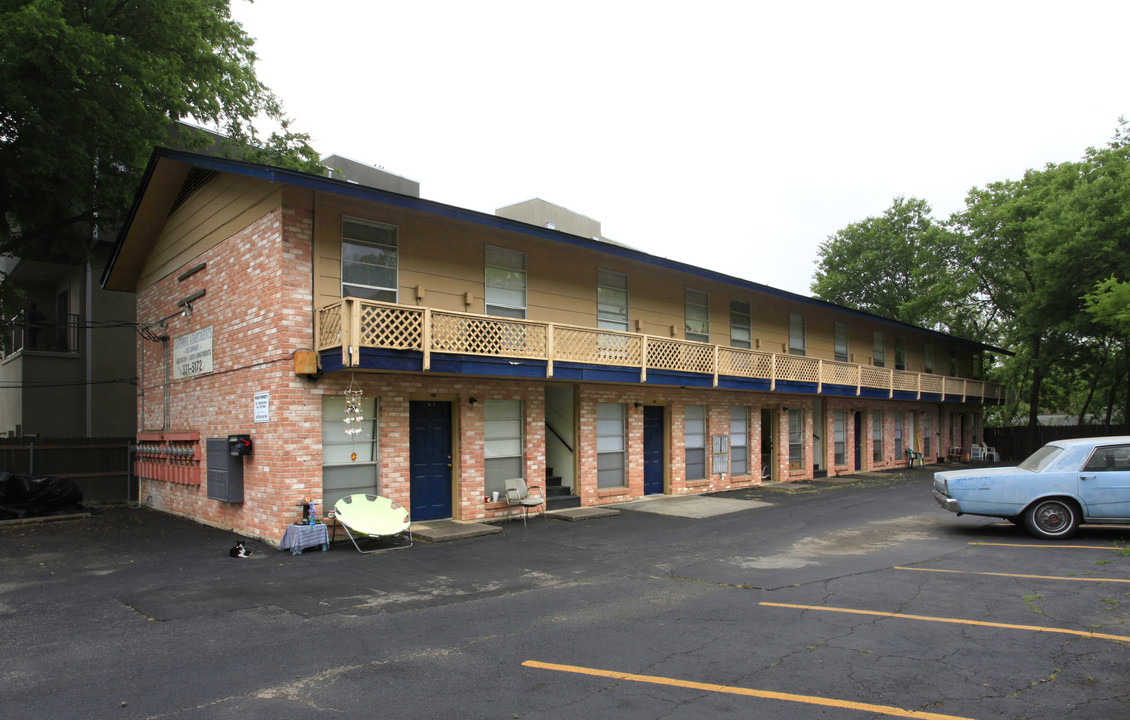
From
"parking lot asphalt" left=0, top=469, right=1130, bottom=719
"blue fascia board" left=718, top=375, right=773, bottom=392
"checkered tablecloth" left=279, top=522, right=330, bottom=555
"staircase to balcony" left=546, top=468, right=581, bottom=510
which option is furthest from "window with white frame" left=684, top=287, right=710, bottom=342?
"checkered tablecloth" left=279, top=522, right=330, bottom=555

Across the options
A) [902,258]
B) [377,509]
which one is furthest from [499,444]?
[902,258]

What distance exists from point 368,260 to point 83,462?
1061 centimetres

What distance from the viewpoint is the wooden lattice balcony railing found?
440 inches

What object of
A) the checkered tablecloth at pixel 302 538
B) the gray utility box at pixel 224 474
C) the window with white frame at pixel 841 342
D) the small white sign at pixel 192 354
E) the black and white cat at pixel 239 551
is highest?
the window with white frame at pixel 841 342

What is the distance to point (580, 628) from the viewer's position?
21.8 feet

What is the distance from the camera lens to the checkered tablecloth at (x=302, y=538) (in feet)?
35.8

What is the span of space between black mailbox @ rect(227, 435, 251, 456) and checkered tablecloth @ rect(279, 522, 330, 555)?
6.57 ft

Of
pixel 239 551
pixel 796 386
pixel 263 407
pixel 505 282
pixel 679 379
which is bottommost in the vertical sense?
pixel 239 551

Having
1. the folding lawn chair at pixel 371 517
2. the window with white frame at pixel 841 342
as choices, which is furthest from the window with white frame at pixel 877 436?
the folding lawn chair at pixel 371 517

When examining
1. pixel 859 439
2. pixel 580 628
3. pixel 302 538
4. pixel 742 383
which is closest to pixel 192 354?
pixel 302 538

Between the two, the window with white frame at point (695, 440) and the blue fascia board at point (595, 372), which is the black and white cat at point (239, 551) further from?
the window with white frame at point (695, 440)

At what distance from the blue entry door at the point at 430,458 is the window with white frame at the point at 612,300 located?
506 centimetres

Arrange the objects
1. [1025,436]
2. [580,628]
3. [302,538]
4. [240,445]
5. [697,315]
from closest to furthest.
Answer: [580,628], [302,538], [240,445], [697,315], [1025,436]

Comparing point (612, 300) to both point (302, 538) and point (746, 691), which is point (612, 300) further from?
point (746, 691)
